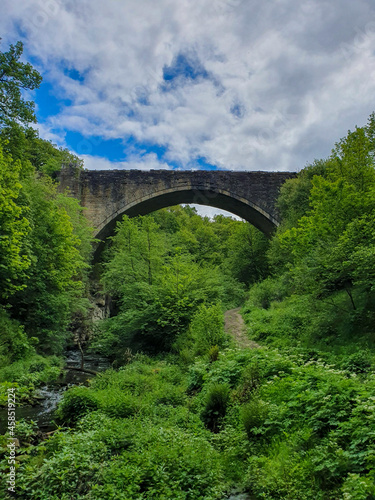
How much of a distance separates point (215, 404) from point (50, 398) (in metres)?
5.28

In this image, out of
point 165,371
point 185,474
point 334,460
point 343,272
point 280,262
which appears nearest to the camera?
point 334,460

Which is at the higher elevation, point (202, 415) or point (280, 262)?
point (280, 262)

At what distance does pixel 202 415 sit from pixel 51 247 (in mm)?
10135

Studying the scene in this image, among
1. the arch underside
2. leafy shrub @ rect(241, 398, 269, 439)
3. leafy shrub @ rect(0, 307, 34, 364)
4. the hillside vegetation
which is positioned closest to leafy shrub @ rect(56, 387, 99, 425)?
the hillside vegetation

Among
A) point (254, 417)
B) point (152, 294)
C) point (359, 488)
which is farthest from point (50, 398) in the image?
point (359, 488)

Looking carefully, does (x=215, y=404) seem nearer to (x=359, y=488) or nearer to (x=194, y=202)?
(x=359, y=488)

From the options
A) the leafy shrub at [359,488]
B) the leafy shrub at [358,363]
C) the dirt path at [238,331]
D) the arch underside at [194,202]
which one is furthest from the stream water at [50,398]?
the arch underside at [194,202]

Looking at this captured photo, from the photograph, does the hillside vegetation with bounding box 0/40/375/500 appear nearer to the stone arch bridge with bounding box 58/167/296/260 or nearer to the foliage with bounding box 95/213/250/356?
the foliage with bounding box 95/213/250/356

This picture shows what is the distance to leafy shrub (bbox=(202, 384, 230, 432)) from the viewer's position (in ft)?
19.0

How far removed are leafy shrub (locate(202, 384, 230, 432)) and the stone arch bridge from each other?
1750 cm

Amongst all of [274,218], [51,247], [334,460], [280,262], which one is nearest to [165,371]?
[334,460]

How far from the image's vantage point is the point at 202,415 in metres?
5.96

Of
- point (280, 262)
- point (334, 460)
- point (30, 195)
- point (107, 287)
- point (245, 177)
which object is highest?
point (245, 177)

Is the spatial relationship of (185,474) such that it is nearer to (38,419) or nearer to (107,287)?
(38,419)
